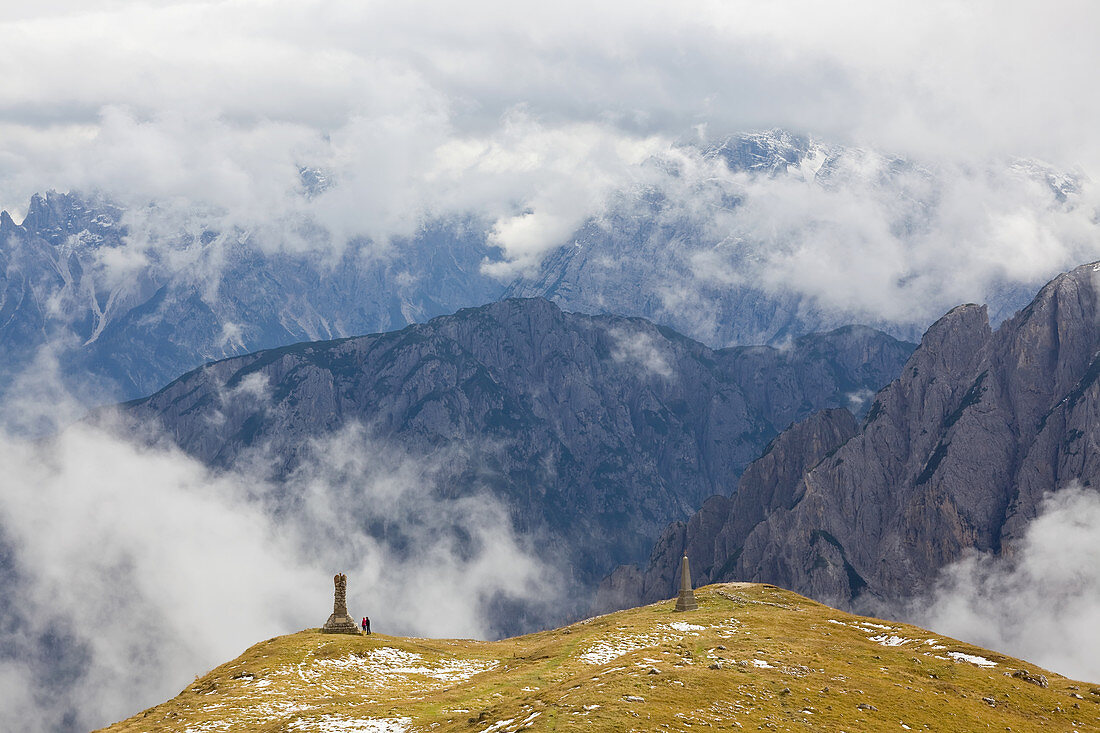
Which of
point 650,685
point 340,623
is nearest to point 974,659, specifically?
point 650,685

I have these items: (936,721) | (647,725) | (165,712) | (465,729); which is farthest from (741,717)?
(165,712)

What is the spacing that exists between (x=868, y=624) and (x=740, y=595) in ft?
148

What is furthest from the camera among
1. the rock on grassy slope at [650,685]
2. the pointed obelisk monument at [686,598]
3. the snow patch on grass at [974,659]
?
the pointed obelisk monument at [686,598]

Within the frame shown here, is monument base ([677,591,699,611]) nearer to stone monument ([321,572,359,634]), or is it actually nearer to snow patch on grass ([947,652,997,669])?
stone monument ([321,572,359,634])

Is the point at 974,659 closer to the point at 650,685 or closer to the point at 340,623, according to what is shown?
the point at 650,685

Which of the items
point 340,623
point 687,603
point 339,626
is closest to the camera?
point 339,626

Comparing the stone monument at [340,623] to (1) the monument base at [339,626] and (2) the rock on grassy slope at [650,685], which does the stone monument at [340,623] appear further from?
(2) the rock on grassy slope at [650,685]

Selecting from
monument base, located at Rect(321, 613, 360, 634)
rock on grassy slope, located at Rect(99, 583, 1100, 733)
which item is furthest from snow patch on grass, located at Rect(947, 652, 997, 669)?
monument base, located at Rect(321, 613, 360, 634)

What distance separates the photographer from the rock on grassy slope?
276 feet

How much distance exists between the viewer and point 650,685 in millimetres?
89312

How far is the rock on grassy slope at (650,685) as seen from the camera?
276ft

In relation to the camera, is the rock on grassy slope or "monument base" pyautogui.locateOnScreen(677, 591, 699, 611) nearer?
the rock on grassy slope

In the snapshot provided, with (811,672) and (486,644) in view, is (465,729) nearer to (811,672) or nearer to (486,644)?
(811,672)

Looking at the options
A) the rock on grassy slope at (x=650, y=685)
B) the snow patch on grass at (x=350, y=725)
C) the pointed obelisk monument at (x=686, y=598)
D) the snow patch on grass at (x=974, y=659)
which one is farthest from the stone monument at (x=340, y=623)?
the snow patch on grass at (x=974, y=659)
